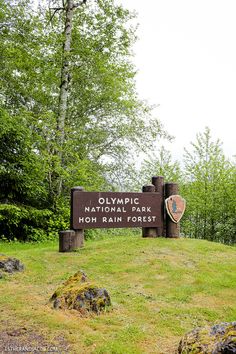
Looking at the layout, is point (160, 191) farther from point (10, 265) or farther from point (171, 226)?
point (10, 265)

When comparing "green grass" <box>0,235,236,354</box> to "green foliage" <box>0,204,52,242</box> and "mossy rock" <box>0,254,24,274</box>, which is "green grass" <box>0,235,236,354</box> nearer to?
"mossy rock" <box>0,254,24,274</box>

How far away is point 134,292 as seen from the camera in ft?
22.3

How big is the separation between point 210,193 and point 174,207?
1435cm

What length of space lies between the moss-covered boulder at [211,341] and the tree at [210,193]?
21623mm

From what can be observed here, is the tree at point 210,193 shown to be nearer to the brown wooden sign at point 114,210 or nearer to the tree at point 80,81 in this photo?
the tree at point 80,81

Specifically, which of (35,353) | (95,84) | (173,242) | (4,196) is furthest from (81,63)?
(35,353)

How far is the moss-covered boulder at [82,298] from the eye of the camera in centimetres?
553

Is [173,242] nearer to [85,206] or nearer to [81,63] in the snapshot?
[85,206]

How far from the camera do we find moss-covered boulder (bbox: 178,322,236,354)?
11.0 ft

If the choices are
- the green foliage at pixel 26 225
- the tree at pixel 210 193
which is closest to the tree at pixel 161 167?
the tree at pixel 210 193

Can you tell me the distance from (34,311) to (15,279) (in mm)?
2275

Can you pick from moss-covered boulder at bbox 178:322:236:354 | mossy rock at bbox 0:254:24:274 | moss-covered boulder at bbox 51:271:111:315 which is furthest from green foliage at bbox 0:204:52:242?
moss-covered boulder at bbox 178:322:236:354

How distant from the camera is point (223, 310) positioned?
6121 millimetres

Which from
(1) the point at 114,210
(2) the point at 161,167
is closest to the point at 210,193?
(2) the point at 161,167
